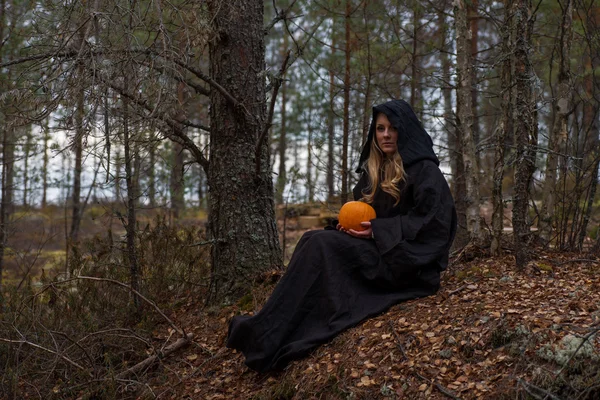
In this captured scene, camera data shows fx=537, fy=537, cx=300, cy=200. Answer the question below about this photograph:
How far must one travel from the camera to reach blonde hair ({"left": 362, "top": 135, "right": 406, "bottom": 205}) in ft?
14.5

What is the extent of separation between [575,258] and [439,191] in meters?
1.81

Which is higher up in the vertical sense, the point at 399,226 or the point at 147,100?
the point at 147,100

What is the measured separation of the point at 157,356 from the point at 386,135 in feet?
9.04

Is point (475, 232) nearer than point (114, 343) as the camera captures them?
No

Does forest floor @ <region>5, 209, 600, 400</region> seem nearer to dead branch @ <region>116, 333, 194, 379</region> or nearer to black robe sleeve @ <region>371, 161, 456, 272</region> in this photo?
dead branch @ <region>116, 333, 194, 379</region>

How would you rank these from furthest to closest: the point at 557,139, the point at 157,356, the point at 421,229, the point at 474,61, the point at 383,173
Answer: the point at 474,61
the point at 557,139
the point at 157,356
the point at 383,173
the point at 421,229

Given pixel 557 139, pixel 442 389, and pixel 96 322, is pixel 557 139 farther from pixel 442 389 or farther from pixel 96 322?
pixel 96 322

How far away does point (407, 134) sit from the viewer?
4.47 metres

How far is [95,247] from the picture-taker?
6051mm

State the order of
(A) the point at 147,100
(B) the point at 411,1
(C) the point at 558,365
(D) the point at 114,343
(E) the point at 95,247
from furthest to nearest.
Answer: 1. (B) the point at 411,1
2. (E) the point at 95,247
3. (D) the point at 114,343
4. (A) the point at 147,100
5. (C) the point at 558,365

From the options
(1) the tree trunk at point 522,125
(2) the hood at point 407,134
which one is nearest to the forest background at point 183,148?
(1) the tree trunk at point 522,125

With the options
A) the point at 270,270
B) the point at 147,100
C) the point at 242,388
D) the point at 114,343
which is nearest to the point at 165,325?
the point at 114,343

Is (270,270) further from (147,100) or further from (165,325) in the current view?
(147,100)

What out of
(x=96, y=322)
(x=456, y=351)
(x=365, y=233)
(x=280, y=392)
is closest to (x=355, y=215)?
(x=365, y=233)
